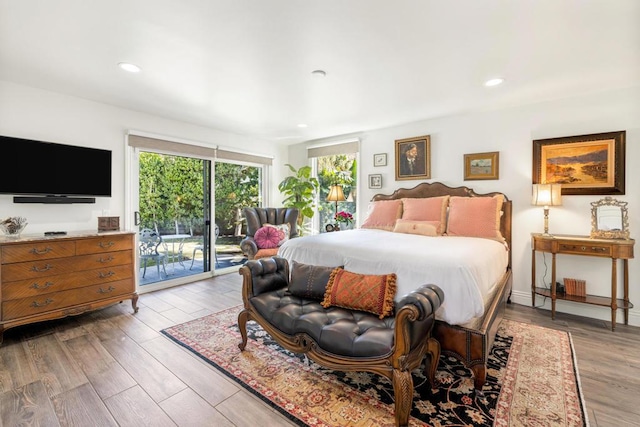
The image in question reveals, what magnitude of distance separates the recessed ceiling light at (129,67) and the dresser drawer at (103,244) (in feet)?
5.60

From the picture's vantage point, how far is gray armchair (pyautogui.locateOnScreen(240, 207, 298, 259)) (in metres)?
4.27

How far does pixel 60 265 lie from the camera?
2.82m

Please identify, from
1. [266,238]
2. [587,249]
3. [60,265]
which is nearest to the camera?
[60,265]

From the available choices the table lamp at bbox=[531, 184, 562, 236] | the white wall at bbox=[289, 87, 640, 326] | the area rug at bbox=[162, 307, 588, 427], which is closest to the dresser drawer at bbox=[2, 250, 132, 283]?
the area rug at bbox=[162, 307, 588, 427]

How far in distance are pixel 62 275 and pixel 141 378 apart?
1.57m

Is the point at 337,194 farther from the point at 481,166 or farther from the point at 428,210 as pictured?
the point at 481,166

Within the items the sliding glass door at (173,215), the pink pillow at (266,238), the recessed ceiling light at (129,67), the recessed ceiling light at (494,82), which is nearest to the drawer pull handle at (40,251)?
the sliding glass door at (173,215)

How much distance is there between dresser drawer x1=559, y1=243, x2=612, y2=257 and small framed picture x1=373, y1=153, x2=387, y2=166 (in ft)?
8.20

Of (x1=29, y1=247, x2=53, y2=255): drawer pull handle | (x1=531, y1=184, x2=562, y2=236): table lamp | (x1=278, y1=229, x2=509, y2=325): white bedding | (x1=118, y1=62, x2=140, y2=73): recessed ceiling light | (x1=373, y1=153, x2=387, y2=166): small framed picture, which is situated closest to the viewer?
(x1=278, y1=229, x2=509, y2=325): white bedding

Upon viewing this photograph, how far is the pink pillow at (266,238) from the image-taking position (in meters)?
4.40

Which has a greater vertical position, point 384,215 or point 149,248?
point 384,215

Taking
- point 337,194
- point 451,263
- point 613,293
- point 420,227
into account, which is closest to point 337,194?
point 337,194

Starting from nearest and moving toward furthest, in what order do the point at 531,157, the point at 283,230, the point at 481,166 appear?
the point at 531,157 < the point at 481,166 < the point at 283,230

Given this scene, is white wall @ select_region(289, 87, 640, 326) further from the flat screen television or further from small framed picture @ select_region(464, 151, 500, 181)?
the flat screen television
